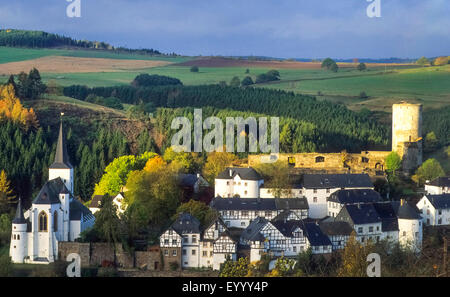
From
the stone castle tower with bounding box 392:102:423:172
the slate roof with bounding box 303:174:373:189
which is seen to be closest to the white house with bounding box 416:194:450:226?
the slate roof with bounding box 303:174:373:189

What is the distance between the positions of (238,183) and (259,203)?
11.4 ft

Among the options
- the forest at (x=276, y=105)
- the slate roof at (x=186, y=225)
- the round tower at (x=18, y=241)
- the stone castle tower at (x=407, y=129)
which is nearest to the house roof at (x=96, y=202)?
the round tower at (x=18, y=241)

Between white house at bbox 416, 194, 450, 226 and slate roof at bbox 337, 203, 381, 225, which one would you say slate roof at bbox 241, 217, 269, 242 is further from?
white house at bbox 416, 194, 450, 226

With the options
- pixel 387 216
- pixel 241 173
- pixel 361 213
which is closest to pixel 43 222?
pixel 241 173

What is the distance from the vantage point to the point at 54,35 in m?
127

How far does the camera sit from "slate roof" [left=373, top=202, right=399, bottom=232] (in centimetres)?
5369

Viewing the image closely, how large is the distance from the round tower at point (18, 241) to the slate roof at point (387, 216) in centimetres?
1961

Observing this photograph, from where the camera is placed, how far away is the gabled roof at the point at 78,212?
52406 millimetres

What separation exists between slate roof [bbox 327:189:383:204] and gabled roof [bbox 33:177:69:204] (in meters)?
15.6

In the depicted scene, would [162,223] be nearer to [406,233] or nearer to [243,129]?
[406,233]

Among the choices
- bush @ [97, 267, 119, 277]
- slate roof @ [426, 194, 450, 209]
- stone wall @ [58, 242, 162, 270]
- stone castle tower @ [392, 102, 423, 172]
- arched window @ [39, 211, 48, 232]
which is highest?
stone castle tower @ [392, 102, 423, 172]

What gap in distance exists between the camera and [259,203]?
55.2 m

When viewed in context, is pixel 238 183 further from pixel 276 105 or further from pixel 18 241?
pixel 276 105

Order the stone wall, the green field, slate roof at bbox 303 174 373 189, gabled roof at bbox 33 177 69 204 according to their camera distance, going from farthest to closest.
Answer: the green field < slate roof at bbox 303 174 373 189 < gabled roof at bbox 33 177 69 204 < the stone wall
